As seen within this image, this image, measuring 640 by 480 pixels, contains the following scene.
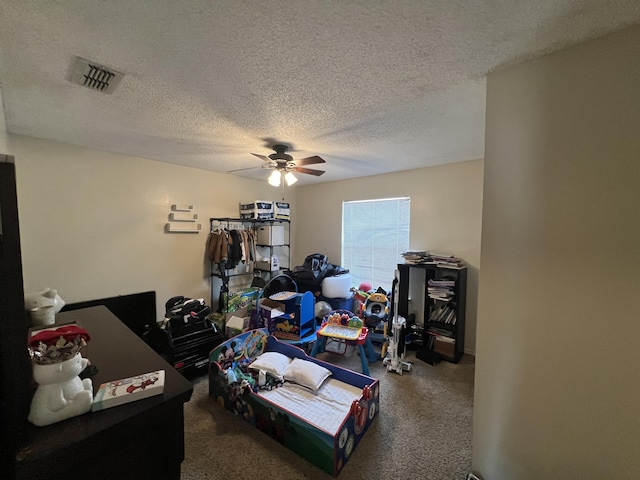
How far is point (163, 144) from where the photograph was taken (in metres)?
2.45

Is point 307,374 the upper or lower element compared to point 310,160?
lower

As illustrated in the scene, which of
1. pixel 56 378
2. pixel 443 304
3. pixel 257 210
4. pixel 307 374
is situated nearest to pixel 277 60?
pixel 56 378

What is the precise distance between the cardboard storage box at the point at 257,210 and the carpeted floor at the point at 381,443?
2.29 m

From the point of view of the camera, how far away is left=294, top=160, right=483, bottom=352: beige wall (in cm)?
293

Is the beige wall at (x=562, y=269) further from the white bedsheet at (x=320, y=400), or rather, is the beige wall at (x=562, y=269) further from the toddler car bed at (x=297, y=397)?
the white bedsheet at (x=320, y=400)

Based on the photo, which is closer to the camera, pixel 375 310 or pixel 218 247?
pixel 375 310

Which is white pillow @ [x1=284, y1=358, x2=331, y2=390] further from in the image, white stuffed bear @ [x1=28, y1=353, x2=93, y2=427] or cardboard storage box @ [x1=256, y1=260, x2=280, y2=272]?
cardboard storage box @ [x1=256, y1=260, x2=280, y2=272]

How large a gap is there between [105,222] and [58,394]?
2.70 metres

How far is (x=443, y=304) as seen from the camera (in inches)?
119

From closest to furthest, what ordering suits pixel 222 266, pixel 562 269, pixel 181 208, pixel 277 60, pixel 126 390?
pixel 126 390, pixel 562 269, pixel 277 60, pixel 181 208, pixel 222 266

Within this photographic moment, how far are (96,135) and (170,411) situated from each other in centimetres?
263

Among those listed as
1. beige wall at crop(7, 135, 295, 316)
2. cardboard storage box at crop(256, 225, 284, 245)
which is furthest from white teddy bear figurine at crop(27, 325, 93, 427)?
cardboard storage box at crop(256, 225, 284, 245)

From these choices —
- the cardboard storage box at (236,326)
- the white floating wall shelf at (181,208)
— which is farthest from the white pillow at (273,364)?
the white floating wall shelf at (181,208)

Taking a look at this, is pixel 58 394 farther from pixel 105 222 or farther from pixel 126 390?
pixel 105 222
